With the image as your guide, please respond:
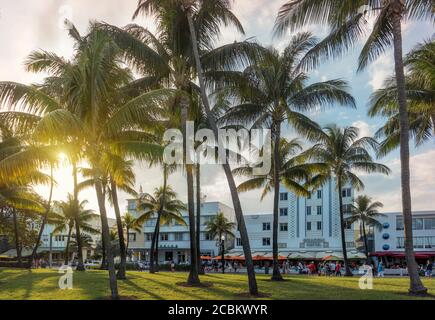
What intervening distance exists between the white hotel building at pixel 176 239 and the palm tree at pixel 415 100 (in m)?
48.7

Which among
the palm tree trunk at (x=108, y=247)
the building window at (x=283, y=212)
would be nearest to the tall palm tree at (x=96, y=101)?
the palm tree trunk at (x=108, y=247)

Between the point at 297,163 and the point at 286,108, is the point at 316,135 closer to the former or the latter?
the point at 286,108

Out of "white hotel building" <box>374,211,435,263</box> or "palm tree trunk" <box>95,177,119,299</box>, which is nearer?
"palm tree trunk" <box>95,177,119,299</box>

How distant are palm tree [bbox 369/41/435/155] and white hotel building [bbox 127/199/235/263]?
160 ft

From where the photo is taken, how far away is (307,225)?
64625 millimetres

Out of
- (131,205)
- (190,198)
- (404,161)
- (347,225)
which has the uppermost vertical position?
(131,205)

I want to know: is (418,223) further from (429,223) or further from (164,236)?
(164,236)

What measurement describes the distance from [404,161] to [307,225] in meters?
49.8

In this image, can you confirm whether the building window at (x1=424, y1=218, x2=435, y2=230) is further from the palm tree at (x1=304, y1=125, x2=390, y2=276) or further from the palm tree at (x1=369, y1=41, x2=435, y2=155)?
the palm tree at (x1=369, y1=41, x2=435, y2=155)

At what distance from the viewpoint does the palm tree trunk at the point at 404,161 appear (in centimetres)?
1577

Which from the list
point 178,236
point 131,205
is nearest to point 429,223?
point 178,236

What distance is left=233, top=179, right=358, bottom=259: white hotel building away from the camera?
62000 mm
